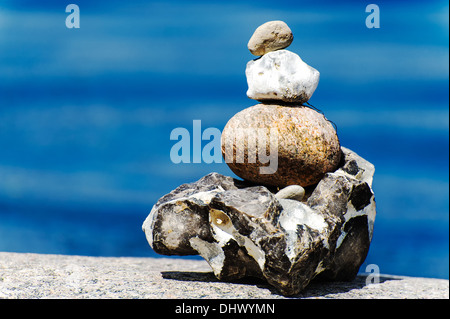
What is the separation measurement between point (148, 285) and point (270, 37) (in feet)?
10.0

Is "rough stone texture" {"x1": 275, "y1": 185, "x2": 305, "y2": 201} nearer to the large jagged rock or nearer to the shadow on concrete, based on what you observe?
the large jagged rock

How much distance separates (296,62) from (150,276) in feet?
9.58

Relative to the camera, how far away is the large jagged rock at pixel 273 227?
5.99 metres

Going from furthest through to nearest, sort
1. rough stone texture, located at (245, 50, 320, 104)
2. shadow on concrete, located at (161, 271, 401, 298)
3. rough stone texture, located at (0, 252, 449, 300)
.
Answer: rough stone texture, located at (245, 50, 320, 104) → shadow on concrete, located at (161, 271, 401, 298) → rough stone texture, located at (0, 252, 449, 300)

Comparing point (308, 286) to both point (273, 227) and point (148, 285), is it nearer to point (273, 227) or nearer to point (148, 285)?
point (273, 227)

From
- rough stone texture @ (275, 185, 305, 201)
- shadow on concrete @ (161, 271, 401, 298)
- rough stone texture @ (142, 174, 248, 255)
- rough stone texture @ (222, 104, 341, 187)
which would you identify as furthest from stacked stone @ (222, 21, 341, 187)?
shadow on concrete @ (161, 271, 401, 298)

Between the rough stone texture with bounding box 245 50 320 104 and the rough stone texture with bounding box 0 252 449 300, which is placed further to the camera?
the rough stone texture with bounding box 245 50 320 104

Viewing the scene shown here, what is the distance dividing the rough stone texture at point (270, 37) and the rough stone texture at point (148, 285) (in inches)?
105

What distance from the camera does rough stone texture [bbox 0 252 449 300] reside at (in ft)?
19.5

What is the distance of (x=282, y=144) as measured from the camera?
21.4ft

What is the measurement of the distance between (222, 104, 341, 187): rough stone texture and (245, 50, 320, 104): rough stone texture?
0.45ft

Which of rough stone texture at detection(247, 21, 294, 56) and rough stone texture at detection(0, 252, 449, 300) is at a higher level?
rough stone texture at detection(247, 21, 294, 56)

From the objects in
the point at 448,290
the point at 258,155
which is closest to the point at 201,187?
the point at 258,155

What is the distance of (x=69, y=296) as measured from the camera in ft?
19.0
